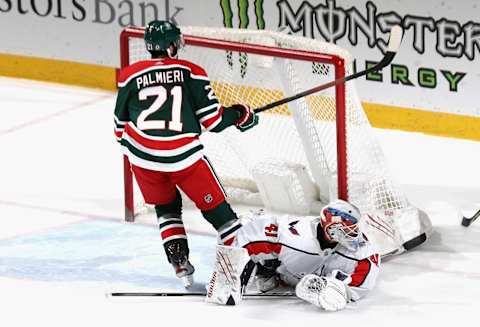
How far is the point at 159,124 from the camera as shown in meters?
5.64

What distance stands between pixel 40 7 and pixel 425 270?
3863 millimetres

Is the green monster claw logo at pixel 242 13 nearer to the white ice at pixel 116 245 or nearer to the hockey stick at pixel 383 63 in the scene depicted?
the white ice at pixel 116 245

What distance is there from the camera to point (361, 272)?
563 cm

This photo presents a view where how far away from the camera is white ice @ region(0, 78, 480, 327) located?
18.4ft

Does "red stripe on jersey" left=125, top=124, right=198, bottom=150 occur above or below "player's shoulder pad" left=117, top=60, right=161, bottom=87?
below

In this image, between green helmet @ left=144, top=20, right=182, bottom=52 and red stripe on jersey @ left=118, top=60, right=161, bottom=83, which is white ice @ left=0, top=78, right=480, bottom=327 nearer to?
red stripe on jersey @ left=118, top=60, right=161, bottom=83

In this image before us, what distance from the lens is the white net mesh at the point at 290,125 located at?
21.0 feet

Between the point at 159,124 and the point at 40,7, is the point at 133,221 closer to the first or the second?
the point at 159,124

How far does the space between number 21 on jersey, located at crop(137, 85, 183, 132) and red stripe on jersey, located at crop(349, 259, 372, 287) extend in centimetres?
82

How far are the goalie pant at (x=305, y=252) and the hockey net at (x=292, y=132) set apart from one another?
0.58m

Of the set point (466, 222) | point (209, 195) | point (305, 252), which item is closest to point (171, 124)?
point (209, 195)

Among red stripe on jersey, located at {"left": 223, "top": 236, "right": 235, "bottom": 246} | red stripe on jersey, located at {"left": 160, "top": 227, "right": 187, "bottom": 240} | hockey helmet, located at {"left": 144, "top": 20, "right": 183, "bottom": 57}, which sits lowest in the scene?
red stripe on jersey, located at {"left": 223, "top": 236, "right": 235, "bottom": 246}

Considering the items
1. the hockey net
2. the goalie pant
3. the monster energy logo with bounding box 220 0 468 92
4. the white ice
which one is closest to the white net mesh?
the hockey net

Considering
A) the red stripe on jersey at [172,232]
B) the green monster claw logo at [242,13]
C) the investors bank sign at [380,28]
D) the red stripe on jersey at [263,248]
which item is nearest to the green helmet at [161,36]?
the red stripe on jersey at [172,232]
